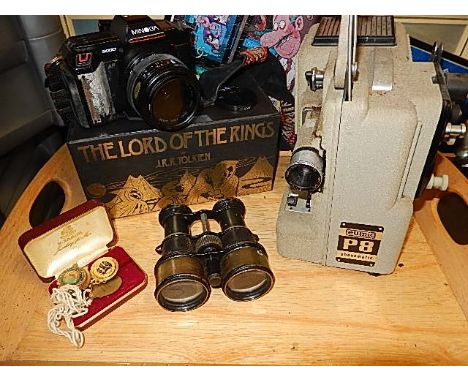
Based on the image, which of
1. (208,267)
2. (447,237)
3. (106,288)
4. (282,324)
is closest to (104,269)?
(106,288)

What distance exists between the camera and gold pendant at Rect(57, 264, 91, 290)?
0.70 meters

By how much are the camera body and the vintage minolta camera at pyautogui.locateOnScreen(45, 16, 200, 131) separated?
0.68 ft

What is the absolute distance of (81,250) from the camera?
0.77m

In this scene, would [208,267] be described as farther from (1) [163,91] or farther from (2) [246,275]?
(1) [163,91]

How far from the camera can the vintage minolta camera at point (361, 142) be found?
0.56 meters

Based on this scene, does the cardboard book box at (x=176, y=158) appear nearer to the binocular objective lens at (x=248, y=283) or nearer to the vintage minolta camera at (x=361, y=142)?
the vintage minolta camera at (x=361, y=142)

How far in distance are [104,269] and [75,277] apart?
45 millimetres

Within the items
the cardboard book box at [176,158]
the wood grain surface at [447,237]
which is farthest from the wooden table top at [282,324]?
the cardboard book box at [176,158]

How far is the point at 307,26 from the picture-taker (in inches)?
36.0

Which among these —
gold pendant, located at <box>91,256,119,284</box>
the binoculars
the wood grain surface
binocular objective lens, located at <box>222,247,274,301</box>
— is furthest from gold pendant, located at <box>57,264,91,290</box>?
the wood grain surface

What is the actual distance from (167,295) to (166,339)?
67 mm
